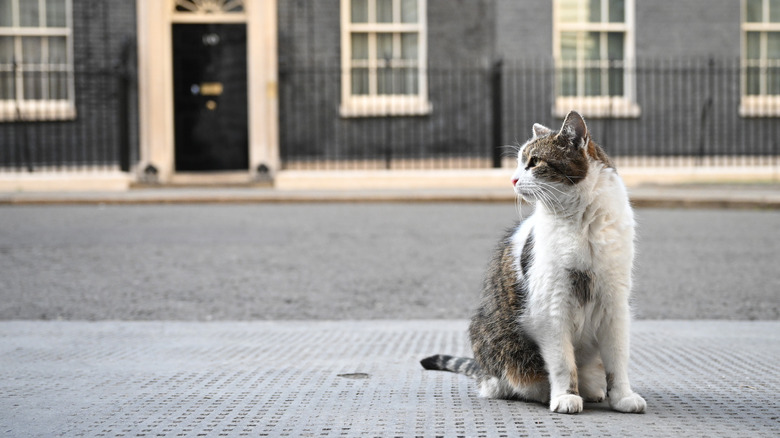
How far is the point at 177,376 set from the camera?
3916 mm

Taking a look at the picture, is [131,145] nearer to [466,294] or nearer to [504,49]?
[504,49]

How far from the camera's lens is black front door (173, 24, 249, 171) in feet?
55.9

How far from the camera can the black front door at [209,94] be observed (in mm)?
17031

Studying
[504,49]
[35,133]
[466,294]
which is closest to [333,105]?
[504,49]

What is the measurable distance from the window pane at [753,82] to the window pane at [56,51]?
12594mm

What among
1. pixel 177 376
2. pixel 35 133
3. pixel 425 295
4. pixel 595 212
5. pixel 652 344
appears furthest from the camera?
pixel 35 133

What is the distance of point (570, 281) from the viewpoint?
3018mm

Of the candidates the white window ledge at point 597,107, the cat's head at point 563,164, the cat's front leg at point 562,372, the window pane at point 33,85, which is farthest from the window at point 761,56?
the cat's front leg at point 562,372

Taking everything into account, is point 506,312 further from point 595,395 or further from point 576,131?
point 576,131

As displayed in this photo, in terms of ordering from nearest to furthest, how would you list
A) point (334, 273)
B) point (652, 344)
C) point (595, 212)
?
point (595, 212) < point (652, 344) < point (334, 273)

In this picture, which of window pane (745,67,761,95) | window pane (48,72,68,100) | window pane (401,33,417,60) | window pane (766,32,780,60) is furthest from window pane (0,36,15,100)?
window pane (766,32,780,60)

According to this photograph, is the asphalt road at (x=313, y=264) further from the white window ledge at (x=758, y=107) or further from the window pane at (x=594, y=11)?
the window pane at (x=594, y=11)

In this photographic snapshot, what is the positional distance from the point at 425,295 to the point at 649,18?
40.9 feet

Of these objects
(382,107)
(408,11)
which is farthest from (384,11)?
(382,107)
